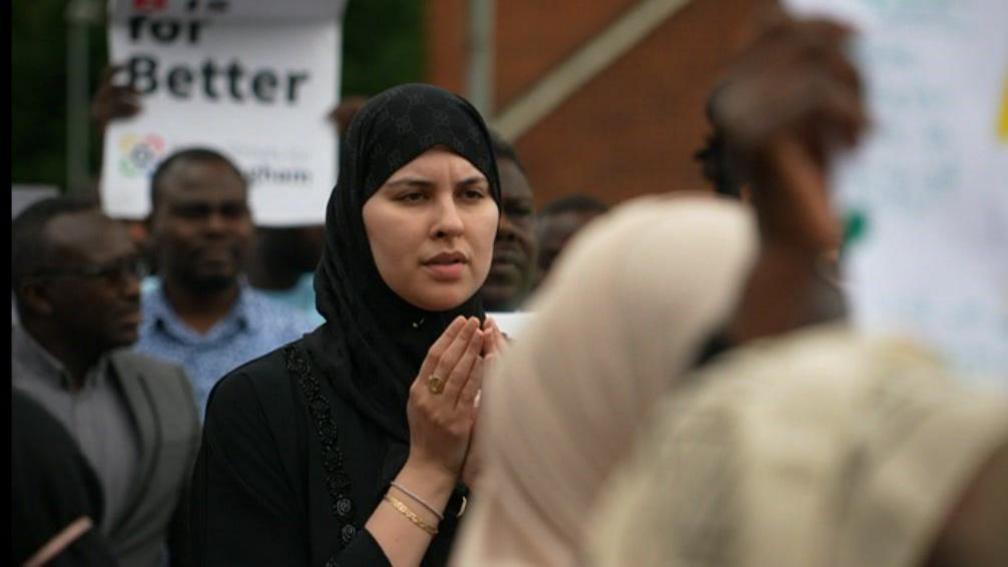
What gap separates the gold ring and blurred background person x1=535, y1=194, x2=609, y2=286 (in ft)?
12.1

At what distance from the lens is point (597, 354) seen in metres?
2.12

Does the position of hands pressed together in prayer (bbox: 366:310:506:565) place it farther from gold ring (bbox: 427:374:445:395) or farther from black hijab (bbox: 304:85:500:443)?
black hijab (bbox: 304:85:500:443)

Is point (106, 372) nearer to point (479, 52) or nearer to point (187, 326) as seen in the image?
point (187, 326)

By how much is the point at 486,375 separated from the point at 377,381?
34 cm

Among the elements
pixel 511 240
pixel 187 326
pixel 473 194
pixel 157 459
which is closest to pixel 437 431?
pixel 473 194

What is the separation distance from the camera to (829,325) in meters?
2.01

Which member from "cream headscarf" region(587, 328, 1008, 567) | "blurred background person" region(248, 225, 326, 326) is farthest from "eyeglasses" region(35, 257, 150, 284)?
"cream headscarf" region(587, 328, 1008, 567)

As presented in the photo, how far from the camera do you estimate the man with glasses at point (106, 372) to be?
6.31 metres

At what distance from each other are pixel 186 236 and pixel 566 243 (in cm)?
126

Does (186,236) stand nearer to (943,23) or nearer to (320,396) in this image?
(320,396)

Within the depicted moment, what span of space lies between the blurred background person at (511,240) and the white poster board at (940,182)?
2638 millimetres

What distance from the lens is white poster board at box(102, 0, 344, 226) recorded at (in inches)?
342

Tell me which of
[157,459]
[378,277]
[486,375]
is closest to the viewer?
[486,375]

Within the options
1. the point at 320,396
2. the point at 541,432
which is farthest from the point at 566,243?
the point at 541,432
